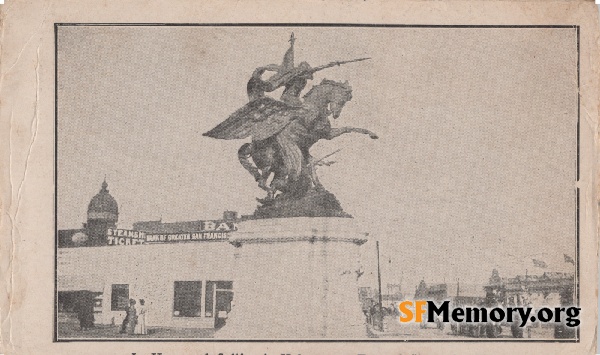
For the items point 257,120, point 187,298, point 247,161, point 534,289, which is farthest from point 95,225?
point 534,289

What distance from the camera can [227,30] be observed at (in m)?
5.82

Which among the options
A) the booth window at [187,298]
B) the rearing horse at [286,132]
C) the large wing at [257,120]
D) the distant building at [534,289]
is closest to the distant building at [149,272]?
the booth window at [187,298]

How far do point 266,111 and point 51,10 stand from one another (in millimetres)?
1929

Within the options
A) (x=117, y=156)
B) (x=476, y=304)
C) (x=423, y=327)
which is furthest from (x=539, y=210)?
(x=117, y=156)

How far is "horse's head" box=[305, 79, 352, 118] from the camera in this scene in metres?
5.82

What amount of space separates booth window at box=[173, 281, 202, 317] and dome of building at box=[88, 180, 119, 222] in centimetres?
75

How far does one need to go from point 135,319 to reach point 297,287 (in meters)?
1.31

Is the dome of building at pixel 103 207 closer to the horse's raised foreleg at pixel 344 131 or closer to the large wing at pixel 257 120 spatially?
the large wing at pixel 257 120

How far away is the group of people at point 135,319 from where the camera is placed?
571cm

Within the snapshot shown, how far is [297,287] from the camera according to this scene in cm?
573

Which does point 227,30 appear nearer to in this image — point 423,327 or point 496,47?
point 496,47

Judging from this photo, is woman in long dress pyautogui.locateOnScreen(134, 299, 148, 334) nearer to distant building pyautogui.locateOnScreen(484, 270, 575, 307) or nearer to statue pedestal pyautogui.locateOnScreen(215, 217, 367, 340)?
statue pedestal pyautogui.locateOnScreen(215, 217, 367, 340)

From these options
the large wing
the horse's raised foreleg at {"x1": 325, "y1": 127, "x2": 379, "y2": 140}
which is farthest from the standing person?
the horse's raised foreleg at {"x1": 325, "y1": 127, "x2": 379, "y2": 140}

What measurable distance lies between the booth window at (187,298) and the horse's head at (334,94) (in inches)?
69.6
